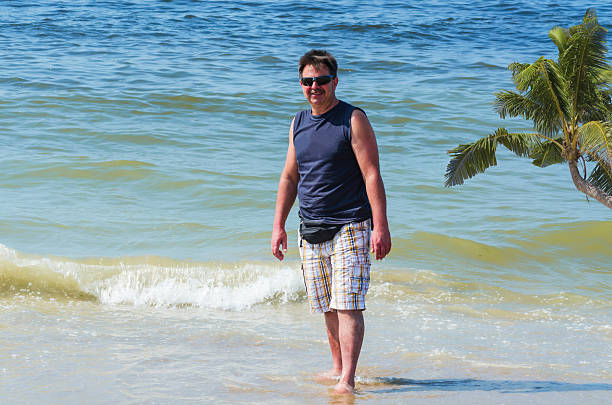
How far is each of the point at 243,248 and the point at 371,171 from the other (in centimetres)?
501

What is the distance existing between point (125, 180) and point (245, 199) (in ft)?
6.66

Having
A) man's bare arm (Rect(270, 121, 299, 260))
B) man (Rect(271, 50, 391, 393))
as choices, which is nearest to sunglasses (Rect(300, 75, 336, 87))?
man (Rect(271, 50, 391, 393))

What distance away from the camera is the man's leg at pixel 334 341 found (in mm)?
4773

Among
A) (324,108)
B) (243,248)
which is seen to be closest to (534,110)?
(243,248)

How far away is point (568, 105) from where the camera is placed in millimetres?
8203

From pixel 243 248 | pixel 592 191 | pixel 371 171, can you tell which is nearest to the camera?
pixel 371 171

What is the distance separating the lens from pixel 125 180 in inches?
471

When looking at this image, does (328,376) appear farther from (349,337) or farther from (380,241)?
(380,241)

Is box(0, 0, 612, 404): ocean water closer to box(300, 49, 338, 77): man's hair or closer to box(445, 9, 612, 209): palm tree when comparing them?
box(445, 9, 612, 209): palm tree

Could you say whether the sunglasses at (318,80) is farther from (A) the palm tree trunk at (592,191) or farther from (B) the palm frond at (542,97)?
(A) the palm tree trunk at (592,191)

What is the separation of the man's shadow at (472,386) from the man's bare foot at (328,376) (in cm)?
18

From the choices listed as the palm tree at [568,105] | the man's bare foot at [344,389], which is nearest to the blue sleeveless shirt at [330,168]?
the man's bare foot at [344,389]

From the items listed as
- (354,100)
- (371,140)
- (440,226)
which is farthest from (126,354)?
(354,100)

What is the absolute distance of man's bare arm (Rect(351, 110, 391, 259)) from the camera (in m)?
4.29
